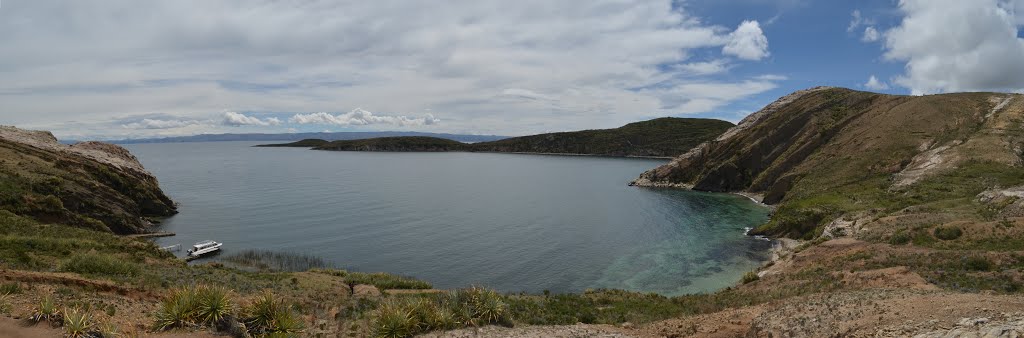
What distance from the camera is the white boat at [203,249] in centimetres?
4846

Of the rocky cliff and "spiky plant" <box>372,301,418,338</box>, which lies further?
the rocky cliff

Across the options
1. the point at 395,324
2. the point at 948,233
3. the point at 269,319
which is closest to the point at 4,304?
the point at 269,319

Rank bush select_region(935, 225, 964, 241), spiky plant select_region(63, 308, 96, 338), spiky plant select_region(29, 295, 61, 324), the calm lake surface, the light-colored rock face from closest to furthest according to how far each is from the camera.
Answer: spiky plant select_region(63, 308, 96, 338), spiky plant select_region(29, 295, 61, 324), bush select_region(935, 225, 964, 241), the calm lake surface, the light-colored rock face

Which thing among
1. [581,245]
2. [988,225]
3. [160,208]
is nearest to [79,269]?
[581,245]

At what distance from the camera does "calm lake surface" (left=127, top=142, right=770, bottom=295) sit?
142 ft

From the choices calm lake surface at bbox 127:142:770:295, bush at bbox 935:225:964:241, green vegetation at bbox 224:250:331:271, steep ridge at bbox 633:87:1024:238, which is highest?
steep ridge at bbox 633:87:1024:238

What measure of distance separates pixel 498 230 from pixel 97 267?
41.9m

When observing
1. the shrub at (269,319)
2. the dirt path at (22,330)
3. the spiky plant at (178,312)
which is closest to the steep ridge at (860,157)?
the shrub at (269,319)

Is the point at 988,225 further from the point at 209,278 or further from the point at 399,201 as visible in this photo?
the point at 399,201

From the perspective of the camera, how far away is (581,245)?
179 feet

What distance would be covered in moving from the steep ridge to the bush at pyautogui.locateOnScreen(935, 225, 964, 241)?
6.11 m

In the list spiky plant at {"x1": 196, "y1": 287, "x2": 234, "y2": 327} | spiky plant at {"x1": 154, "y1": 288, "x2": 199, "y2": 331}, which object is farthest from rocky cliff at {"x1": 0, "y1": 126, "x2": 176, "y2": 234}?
spiky plant at {"x1": 196, "y1": 287, "x2": 234, "y2": 327}

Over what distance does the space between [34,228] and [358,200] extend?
47.4m

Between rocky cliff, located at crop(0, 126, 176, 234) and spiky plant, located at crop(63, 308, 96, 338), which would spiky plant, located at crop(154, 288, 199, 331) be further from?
rocky cliff, located at crop(0, 126, 176, 234)
